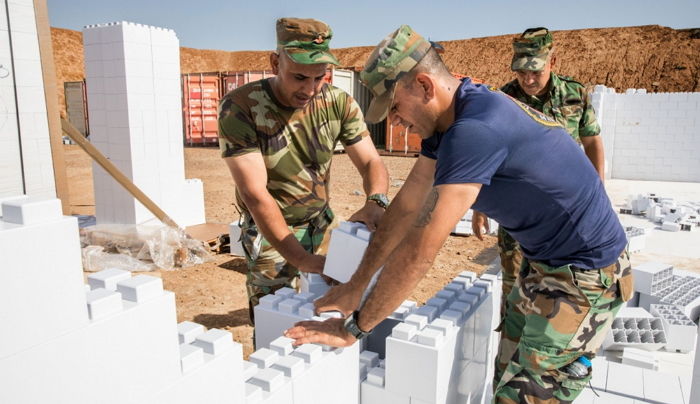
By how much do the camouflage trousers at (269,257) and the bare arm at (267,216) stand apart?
1.01ft

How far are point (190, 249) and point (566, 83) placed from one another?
523 cm

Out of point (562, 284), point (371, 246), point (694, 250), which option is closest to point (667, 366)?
point (562, 284)

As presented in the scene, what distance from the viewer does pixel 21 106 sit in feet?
14.6

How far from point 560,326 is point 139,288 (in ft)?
5.06

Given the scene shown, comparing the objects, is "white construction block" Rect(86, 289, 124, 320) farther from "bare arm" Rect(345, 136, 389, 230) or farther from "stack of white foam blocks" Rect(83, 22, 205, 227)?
"stack of white foam blocks" Rect(83, 22, 205, 227)

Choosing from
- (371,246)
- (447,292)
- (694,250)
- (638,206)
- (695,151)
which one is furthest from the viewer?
(695,151)

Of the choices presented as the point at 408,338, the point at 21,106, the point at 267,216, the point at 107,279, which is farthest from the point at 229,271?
the point at 107,279

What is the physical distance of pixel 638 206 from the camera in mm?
10289

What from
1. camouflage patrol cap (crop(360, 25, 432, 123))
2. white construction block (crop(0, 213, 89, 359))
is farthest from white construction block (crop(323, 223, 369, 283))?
white construction block (crop(0, 213, 89, 359))

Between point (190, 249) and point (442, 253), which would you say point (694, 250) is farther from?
point (190, 249)

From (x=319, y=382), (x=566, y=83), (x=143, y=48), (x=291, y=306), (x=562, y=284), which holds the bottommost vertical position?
(x=319, y=382)

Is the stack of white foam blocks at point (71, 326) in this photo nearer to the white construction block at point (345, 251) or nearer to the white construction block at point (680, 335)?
the white construction block at point (345, 251)

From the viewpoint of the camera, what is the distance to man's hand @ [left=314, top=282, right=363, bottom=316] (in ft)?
6.91

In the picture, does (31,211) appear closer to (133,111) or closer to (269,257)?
(269,257)
